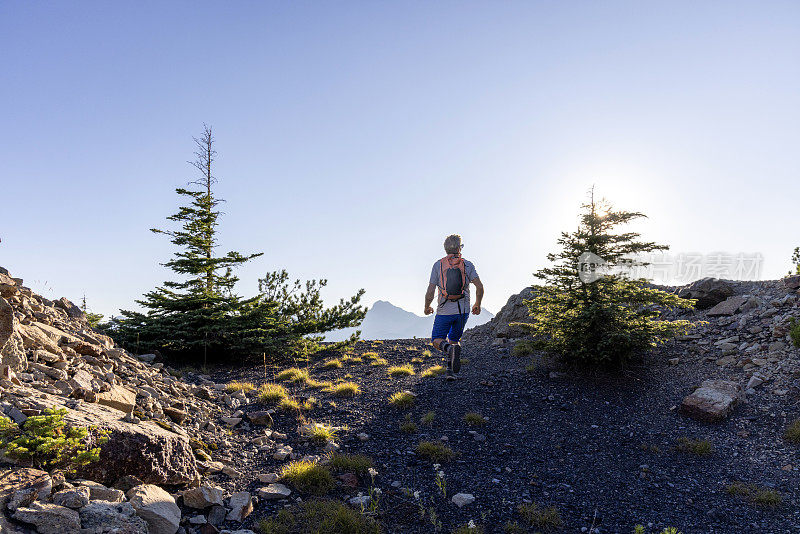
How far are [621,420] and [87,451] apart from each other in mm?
8438

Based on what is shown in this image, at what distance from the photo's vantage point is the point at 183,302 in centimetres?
1300

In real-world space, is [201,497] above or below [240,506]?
above

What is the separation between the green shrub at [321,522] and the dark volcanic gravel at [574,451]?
0.25 metres

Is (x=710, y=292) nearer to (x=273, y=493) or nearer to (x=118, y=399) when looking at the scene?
(x=273, y=493)

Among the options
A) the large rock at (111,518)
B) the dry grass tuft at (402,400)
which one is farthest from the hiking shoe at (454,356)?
the large rock at (111,518)

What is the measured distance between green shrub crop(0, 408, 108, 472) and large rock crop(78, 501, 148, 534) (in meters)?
0.49

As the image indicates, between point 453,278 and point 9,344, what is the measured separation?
22.8ft

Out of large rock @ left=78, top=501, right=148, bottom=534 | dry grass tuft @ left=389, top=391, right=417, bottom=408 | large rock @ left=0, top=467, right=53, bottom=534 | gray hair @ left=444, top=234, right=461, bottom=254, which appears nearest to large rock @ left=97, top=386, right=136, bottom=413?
large rock @ left=0, top=467, right=53, bottom=534

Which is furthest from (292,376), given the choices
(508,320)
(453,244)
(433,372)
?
(508,320)

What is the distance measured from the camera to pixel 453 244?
8766 millimetres

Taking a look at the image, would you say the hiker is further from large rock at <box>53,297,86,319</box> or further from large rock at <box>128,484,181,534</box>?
large rock at <box>53,297,86,319</box>

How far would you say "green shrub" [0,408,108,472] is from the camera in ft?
12.6

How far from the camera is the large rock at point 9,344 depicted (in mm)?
5543

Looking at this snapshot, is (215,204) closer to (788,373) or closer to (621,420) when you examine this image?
(621,420)
